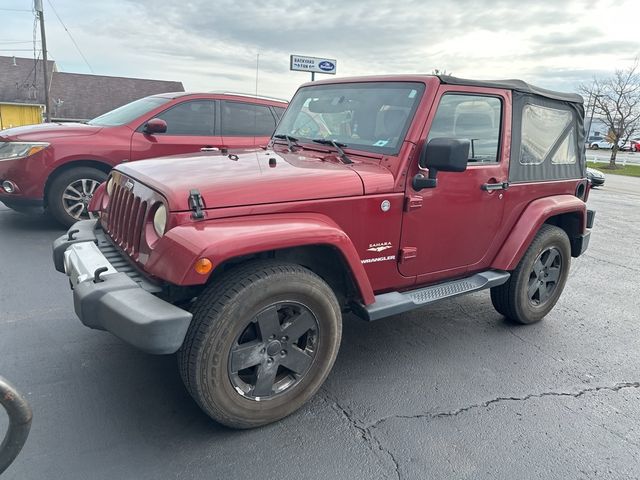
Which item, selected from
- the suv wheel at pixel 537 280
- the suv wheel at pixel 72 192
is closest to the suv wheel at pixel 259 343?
the suv wheel at pixel 537 280

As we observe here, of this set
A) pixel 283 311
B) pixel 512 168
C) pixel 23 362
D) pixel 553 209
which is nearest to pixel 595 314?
pixel 553 209

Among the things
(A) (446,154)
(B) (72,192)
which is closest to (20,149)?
(B) (72,192)

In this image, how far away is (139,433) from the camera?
99.7 inches

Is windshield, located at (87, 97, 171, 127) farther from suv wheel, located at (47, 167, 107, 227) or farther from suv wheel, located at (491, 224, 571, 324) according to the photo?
suv wheel, located at (491, 224, 571, 324)

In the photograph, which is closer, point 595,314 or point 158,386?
point 158,386

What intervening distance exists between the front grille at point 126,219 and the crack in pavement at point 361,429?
141cm

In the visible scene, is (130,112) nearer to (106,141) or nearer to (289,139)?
(106,141)

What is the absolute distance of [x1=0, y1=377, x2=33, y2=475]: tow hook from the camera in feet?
5.83

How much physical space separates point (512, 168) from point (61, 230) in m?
5.36

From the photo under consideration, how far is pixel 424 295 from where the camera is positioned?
3254mm

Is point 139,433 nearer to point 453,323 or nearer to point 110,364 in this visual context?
point 110,364

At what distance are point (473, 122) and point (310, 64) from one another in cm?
1727

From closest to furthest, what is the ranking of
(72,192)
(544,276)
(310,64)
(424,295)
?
(424,295) < (544,276) < (72,192) < (310,64)

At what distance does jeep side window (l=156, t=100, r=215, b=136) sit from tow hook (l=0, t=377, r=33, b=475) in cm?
514
